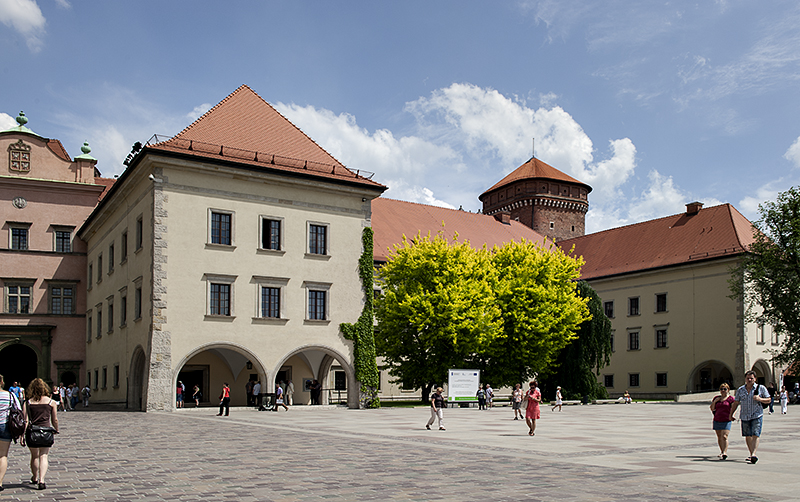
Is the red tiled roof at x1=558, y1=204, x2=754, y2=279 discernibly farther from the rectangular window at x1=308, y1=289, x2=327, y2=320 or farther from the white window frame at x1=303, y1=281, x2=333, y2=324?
the rectangular window at x1=308, y1=289, x2=327, y2=320

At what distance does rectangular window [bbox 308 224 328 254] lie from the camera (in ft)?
120

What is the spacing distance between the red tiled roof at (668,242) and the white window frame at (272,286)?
32639 mm

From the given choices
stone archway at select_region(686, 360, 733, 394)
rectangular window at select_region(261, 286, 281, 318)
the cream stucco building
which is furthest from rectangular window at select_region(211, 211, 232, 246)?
stone archway at select_region(686, 360, 733, 394)

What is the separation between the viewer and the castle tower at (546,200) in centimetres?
7638

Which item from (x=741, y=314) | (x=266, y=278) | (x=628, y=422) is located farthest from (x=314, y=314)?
(x=741, y=314)

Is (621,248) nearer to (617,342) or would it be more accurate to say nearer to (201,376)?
(617,342)

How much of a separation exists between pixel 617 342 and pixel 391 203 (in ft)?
70.3

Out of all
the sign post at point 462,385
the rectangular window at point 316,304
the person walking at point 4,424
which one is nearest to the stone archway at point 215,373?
the rectangular window at point 316,304

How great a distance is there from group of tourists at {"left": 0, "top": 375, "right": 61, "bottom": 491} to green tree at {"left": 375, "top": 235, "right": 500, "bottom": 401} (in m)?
29.8

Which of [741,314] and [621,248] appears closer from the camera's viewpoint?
[741,314]

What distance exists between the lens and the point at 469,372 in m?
36.1

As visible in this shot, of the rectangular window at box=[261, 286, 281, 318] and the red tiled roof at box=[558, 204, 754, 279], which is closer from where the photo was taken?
the rectangular window at box=[261, 286, 281, 318]

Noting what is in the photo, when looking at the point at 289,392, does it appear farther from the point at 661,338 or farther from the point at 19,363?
the point at 661,338

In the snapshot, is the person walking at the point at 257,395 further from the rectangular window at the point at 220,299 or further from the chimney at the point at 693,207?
the chimney at the point at 693,207
